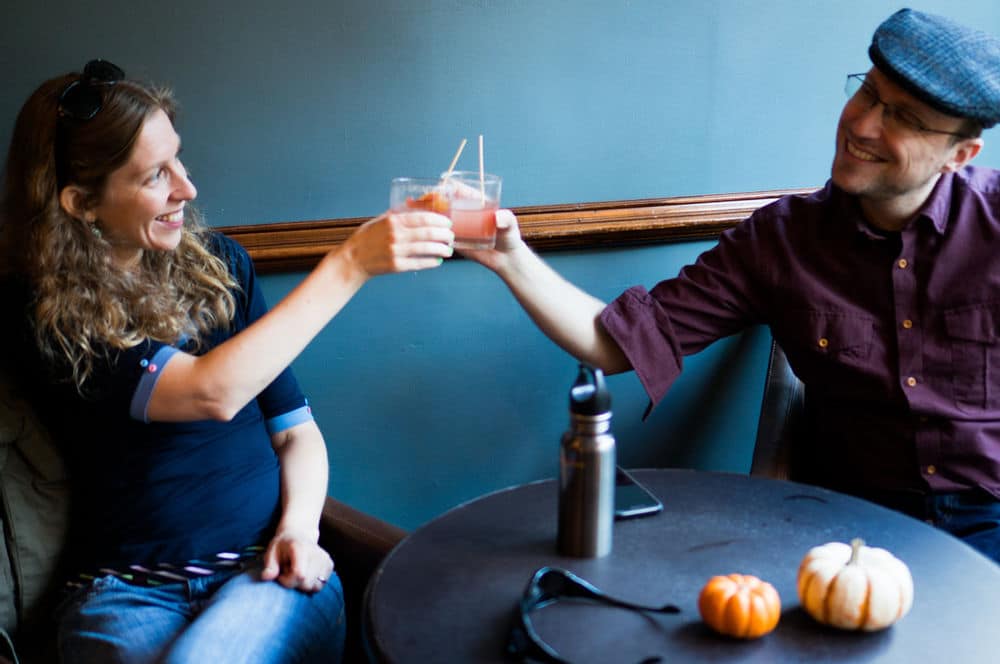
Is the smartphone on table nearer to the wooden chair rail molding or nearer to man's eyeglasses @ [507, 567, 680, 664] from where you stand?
man's eyeglasses @ [507, 567, 680, 664]

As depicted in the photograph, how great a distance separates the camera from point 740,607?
103cm

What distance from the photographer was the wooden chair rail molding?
6.32ft

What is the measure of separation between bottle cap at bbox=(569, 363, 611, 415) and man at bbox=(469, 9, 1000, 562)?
56 cm

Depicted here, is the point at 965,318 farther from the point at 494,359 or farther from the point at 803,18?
the point at 494,359

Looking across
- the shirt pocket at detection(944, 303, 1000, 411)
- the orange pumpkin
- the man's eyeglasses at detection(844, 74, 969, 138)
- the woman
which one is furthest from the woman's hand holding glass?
the shirt pocket at detection(944, 303, 1000, 411)

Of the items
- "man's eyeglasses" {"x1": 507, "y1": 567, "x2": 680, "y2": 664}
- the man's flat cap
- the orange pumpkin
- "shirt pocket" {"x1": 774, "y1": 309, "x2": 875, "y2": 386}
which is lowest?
"man's eyeglasses" {"x1": 507, "y1": 567, "x2": 680, "y2": 664}

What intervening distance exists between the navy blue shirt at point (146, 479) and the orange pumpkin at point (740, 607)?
862 millimetres

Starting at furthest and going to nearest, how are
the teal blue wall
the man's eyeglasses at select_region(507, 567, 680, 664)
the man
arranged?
1. the teal blue wall
2. the man
3. the man's eyeglasses at select_region(507, 567, 680, 664)

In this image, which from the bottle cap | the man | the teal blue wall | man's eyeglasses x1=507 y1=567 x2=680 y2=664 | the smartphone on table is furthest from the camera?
the teal blue wall

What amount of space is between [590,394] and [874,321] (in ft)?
2.70

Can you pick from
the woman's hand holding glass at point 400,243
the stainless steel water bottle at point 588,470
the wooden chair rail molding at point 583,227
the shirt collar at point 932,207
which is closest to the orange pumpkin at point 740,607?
the stainless steel water bottle at point 588,470

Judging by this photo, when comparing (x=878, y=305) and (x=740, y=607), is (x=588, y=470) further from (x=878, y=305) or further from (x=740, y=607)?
(x=878, y=305)

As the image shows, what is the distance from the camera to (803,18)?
213cm

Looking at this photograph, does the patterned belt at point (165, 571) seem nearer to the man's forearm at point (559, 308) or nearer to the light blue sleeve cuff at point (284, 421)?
the light blue sleeve cuff at point (284, 421)
